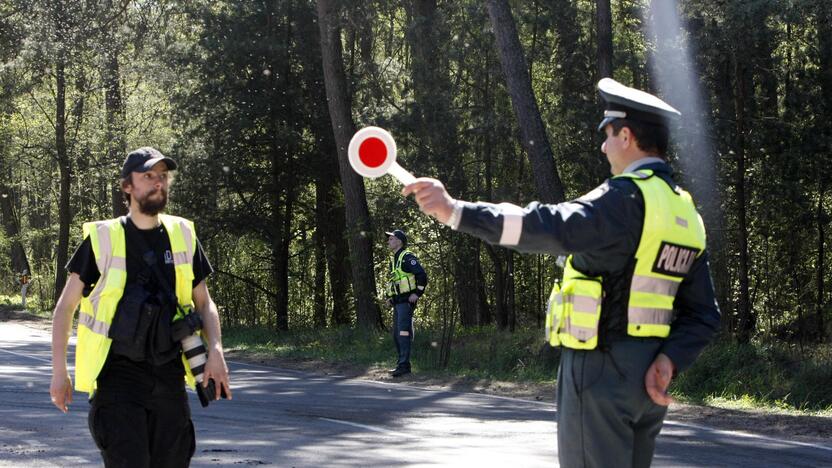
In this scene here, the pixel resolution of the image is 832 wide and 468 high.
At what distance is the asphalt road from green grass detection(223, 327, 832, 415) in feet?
8.77

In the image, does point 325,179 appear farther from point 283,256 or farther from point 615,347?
point 615,347

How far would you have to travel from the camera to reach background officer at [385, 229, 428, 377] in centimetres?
1741

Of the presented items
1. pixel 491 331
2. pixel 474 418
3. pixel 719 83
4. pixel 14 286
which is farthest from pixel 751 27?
pixel 14 286

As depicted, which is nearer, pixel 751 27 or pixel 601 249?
pixel 601 249

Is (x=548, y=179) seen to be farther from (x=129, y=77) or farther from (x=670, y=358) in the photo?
(x=129, y=77)

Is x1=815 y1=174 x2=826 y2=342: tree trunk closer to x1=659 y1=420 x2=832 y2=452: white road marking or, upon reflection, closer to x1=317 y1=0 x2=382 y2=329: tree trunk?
x1=317 y1=0 x2=382 y2=329: tree trunk

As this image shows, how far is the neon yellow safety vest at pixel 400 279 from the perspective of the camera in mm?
17438

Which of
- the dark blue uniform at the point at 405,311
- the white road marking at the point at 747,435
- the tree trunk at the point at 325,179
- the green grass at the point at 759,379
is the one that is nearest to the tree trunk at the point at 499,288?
the tree trunk at the point at 325,179

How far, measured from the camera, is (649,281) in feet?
13.7

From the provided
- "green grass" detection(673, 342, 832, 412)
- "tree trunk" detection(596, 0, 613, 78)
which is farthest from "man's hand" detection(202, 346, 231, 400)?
"tree trunk" detection(596, 0, 613, 78)

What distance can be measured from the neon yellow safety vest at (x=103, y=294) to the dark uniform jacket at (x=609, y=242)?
207cm

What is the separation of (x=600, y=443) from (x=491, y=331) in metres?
19.0

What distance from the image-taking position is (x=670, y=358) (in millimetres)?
4199

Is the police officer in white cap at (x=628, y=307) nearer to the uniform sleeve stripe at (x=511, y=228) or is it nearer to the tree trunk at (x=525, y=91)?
the uniform sleeve stripe at (x=511, y=228)
